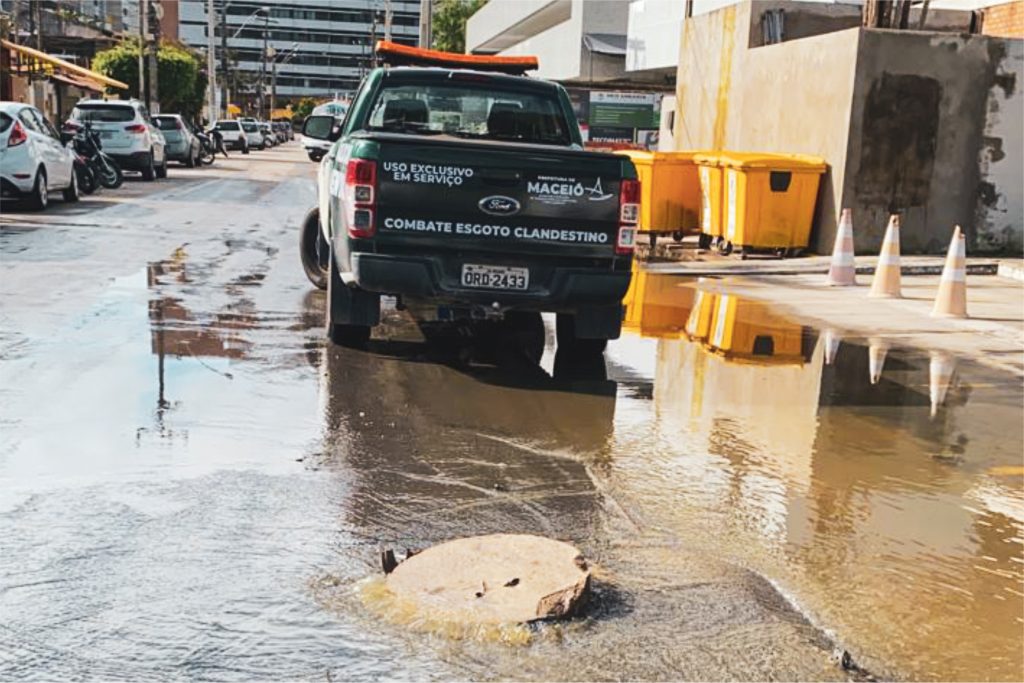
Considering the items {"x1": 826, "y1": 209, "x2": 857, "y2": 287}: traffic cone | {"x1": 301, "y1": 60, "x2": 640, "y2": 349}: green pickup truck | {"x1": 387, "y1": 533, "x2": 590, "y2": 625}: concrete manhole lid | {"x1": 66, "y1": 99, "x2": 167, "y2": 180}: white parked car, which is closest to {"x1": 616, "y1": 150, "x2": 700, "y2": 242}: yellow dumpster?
{"x1": 826, "y1": 209, "x2": 857, "y2": 287}: traffic cone

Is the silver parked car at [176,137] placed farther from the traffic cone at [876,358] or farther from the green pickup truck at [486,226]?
the traffic cone at [876,358]

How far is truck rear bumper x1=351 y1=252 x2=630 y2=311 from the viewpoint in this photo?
24.3 feet

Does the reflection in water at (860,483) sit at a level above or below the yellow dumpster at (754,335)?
above

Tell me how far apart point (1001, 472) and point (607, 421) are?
2090 mm

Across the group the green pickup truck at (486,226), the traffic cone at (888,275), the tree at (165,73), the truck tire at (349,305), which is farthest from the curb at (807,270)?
the tree at (165,73)

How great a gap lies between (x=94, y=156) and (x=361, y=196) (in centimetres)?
1833

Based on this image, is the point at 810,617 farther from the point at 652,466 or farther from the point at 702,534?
the point at 652,466

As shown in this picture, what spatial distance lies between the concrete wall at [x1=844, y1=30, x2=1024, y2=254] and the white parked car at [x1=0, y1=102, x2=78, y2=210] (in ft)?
39.8

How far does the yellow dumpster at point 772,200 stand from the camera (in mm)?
15211

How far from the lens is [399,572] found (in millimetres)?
4129

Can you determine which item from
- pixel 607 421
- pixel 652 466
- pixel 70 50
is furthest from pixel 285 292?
pixel 70 50

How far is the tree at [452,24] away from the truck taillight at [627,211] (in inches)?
3133

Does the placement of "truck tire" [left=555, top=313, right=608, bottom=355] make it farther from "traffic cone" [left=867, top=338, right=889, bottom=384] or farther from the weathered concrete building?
the weathered concrete building

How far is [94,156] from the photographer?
23.8 m
